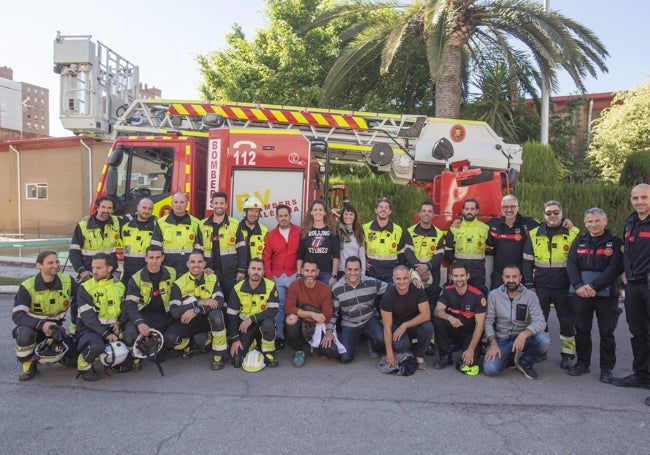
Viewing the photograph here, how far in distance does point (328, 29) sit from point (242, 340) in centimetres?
1226

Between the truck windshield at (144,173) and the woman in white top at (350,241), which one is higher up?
the truck windshield at (144,173)

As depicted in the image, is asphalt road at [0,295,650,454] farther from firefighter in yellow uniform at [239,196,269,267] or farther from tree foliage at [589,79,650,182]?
tree foliage at [589,79,650,182]

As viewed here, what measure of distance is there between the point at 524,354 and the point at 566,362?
0.61 metres

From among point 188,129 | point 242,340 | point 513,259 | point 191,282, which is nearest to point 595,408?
point 513,259

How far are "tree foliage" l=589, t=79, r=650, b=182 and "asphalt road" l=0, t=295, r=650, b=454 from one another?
51.1 ft

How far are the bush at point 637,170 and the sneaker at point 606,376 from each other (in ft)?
35.6

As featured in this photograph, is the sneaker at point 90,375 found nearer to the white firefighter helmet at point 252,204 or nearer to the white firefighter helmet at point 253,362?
the white firefighter helmet at point 253,362

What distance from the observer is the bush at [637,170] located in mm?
13743

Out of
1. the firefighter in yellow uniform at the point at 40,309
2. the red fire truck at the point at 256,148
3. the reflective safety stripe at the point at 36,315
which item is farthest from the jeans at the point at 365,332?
the reflective safety stripe at the point at 36,315

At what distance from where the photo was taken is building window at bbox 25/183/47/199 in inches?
717

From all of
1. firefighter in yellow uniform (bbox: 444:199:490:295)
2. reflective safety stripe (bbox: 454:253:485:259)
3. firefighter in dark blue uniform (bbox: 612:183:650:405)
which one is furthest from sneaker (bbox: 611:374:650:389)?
reflective safety stripe (bbox: 454:253:485:259)

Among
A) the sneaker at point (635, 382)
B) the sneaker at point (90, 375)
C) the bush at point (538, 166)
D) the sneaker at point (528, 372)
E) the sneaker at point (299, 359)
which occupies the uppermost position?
the bush at point (538, 166)

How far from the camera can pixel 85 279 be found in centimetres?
544

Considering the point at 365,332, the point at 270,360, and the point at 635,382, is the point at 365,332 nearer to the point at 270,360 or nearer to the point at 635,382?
the point at 270,360
